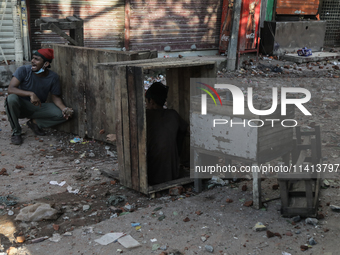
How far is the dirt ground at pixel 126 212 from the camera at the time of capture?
3.34 meters

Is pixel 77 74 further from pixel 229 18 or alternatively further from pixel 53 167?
pixel 229 18

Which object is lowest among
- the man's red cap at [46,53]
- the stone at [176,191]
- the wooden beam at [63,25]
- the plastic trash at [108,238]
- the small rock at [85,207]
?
the small rock at [85,207]

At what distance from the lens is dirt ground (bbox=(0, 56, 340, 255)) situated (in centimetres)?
334

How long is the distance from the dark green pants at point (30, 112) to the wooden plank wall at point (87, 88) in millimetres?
207

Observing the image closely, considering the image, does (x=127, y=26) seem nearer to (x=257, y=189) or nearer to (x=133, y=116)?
(x=133, y=116)

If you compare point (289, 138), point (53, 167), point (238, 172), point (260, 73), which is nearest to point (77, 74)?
point (53, 167)

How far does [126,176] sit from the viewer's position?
4465 mm

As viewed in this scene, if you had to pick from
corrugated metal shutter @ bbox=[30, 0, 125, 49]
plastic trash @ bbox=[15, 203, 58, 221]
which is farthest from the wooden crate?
corrugated metal shutter @ bbox=[30, 0, 125, 49]

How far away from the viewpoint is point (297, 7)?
13.6 metres

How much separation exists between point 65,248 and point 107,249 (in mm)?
336

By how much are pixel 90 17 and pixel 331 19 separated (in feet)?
32.6

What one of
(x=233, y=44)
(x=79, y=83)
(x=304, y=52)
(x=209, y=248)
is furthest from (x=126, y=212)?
(x=304, y=52)

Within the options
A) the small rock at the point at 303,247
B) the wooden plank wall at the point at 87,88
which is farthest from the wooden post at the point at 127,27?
the small rock at the point at 303,247

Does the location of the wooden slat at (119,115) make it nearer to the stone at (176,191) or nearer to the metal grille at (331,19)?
the stone at (176,191)
